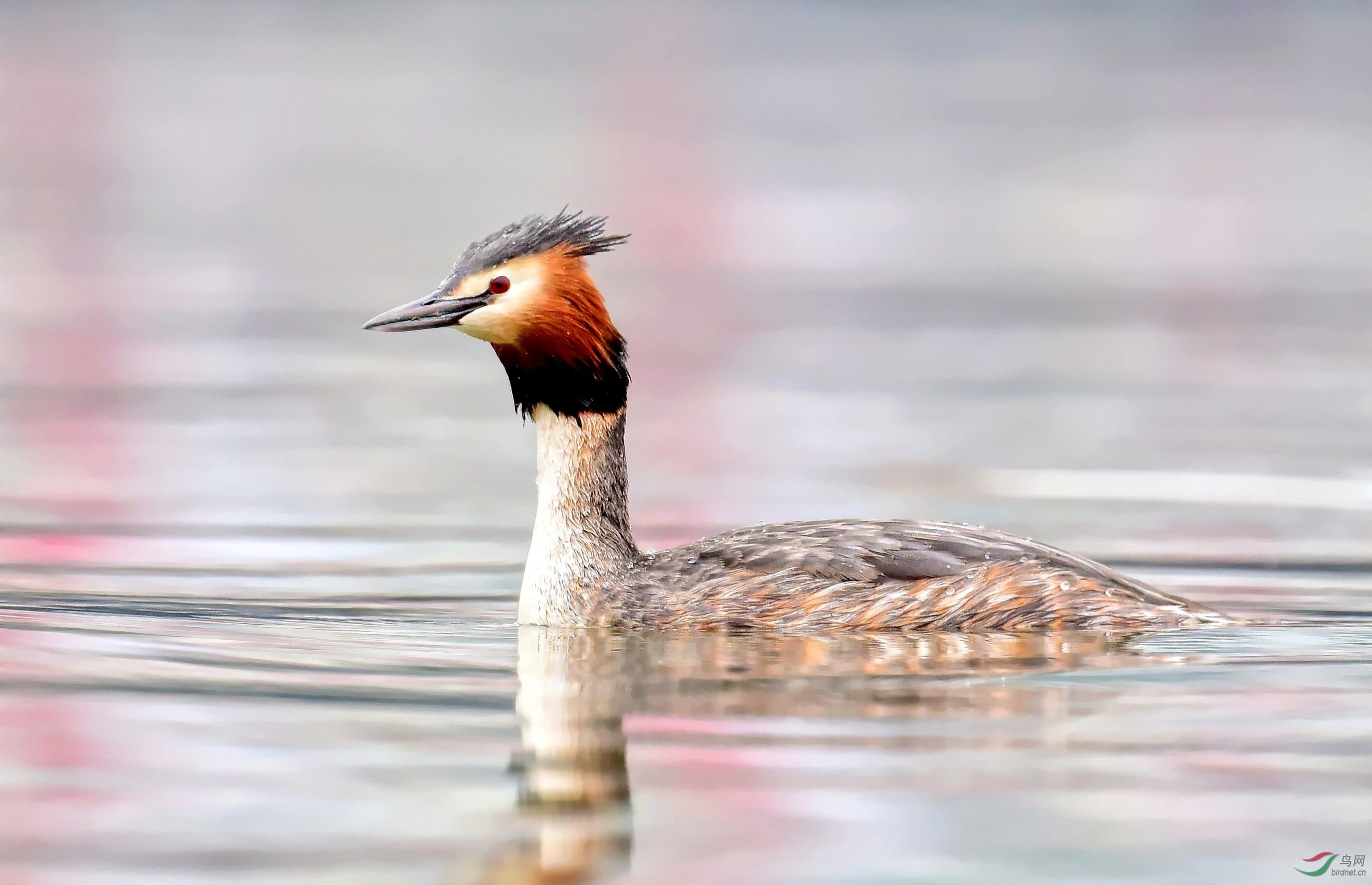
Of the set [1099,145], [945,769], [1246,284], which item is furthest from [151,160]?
[945,769]

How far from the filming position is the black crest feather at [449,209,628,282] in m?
9.24

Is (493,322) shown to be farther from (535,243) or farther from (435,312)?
(535,243)

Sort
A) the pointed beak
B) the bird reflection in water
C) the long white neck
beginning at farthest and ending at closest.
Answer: the long white neck → the pointed beak → the bird reflection in water

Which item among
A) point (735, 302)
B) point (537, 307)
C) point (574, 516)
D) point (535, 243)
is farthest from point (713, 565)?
point (735, 302)

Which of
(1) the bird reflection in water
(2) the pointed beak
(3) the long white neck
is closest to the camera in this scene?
(1) the bird reflection in water

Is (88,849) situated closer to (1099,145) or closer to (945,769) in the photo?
(945,769)

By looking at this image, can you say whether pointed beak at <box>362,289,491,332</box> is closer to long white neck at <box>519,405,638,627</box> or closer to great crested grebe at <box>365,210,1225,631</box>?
great crested grebe at <box>365,210,1225,631</box>

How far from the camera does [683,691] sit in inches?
328

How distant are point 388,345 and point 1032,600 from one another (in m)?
8.81

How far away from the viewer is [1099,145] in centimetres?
3042

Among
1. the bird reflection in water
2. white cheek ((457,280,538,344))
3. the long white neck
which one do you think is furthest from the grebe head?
the bird reflection in water

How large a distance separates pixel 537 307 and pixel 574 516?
845mm

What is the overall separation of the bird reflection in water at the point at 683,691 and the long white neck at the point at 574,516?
6.0 inches

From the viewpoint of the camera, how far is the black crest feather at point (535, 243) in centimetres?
924
